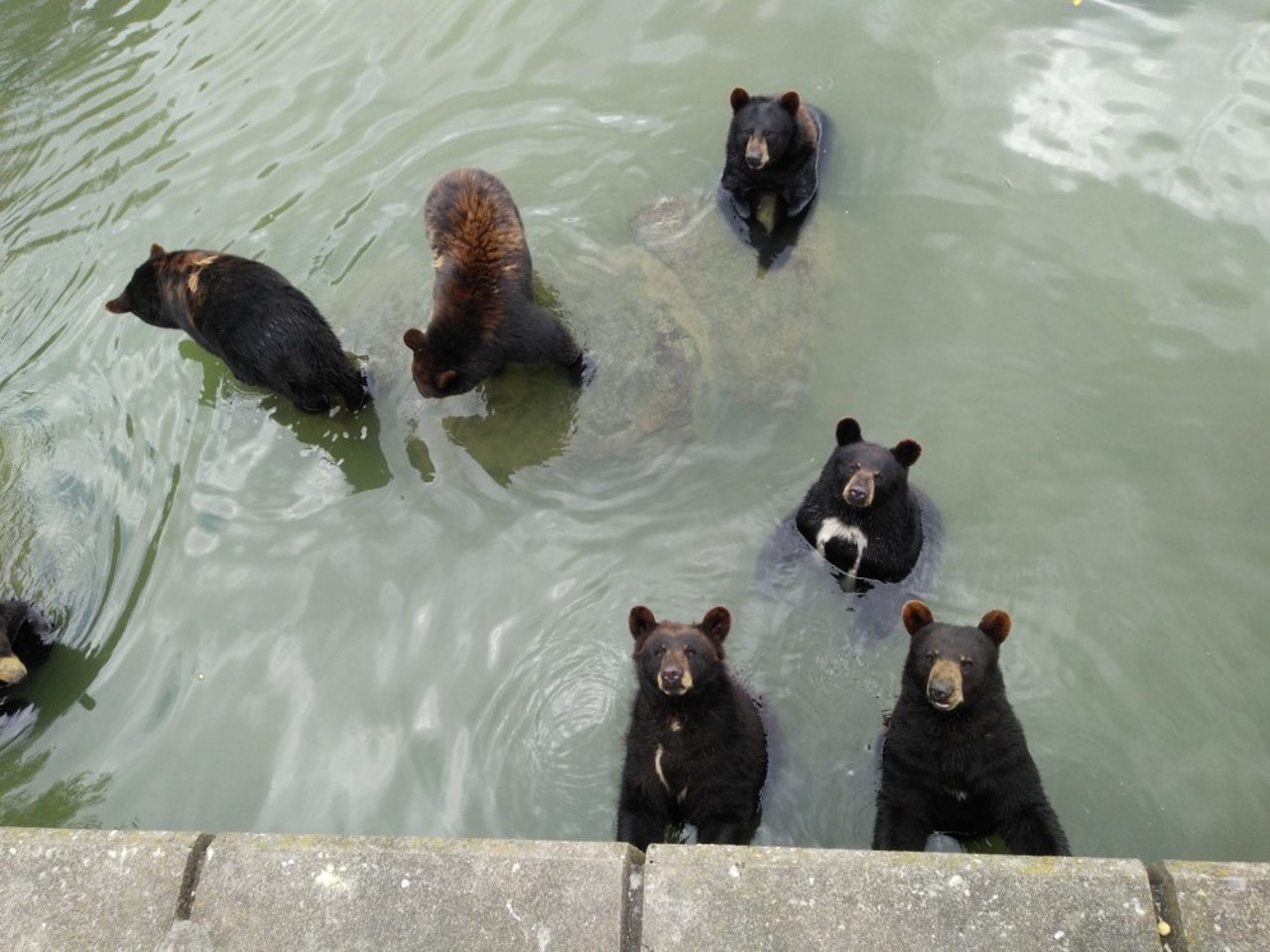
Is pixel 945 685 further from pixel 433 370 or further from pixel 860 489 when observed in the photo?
pixel 433 370

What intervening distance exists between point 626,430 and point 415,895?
344 centimetres

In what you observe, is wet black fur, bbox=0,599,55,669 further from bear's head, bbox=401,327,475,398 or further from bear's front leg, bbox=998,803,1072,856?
bear's front leg, bbox=998,803,1072,856

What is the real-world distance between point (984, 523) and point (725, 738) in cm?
217

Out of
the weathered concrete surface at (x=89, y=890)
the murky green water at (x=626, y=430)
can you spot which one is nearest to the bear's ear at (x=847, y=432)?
the murky green water at (x=626, y=430)

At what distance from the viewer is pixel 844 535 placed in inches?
223

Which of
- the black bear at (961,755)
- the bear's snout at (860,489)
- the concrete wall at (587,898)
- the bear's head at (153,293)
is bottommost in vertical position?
the black bear at (961,755)

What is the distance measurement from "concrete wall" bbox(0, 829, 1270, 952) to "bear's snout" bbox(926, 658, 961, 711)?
742mm

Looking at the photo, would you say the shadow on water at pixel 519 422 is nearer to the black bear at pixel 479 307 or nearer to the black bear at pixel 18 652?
the black bear at pixel 479 307

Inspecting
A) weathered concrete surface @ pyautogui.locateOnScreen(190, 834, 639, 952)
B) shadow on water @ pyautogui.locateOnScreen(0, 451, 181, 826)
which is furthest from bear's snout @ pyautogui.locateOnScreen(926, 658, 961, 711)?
shadow on water @ pyautogui.locateOnScreen(0, 451, 181, 826)

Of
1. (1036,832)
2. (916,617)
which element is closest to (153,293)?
(916,617)

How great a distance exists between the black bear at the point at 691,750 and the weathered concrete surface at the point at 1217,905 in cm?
179

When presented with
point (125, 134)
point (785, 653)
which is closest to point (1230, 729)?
point (785, 653)

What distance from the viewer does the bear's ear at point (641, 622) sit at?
499cm

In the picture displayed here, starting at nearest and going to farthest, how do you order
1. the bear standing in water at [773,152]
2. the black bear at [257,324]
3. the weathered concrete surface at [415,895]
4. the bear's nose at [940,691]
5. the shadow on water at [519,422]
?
the weathered concrete surface at [415,895] < the bear's nose at [940,691] < the black bear at [257,324] < the shadow on water at [519,422] < the bear standing in water at [773,152]
